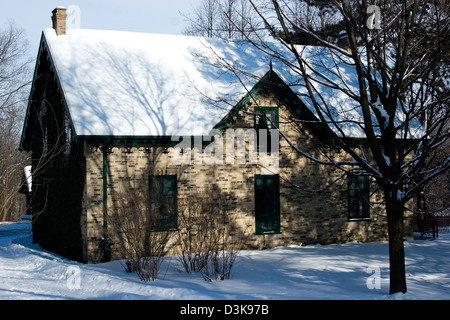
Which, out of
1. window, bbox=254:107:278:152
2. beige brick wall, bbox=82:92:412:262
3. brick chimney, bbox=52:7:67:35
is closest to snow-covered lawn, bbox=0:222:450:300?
beige brick wall, bbox=82:92:412:262

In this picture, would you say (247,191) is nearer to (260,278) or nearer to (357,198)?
(357,198)

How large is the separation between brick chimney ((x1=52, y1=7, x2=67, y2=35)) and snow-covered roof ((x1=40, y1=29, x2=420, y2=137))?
0.22 meters

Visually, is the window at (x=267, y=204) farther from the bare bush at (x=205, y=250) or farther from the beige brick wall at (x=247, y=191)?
the bare bush at (x=205, y=250)

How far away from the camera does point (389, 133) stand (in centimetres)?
1102

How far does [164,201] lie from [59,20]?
7.82m

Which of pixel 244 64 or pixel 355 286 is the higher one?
pixel 244 64

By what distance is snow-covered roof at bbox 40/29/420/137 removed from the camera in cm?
1661

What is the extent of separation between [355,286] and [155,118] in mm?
8163

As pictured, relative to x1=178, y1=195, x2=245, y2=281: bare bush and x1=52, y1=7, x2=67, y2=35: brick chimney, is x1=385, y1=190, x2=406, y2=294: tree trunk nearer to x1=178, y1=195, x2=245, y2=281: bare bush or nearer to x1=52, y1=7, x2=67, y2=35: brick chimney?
x1=178, y1=195, x2=245, y2=281: bare bush

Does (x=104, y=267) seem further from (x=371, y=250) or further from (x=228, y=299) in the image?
(x=371, y=250)

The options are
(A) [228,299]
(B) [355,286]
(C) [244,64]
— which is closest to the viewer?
(A) [228,299]

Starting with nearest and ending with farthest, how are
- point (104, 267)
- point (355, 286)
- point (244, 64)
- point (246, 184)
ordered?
point (355, 286), point (104, 267), point (246, 184), point (244, 64)

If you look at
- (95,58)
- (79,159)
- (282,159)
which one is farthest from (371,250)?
(95,58)

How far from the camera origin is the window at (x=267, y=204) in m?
18.1
